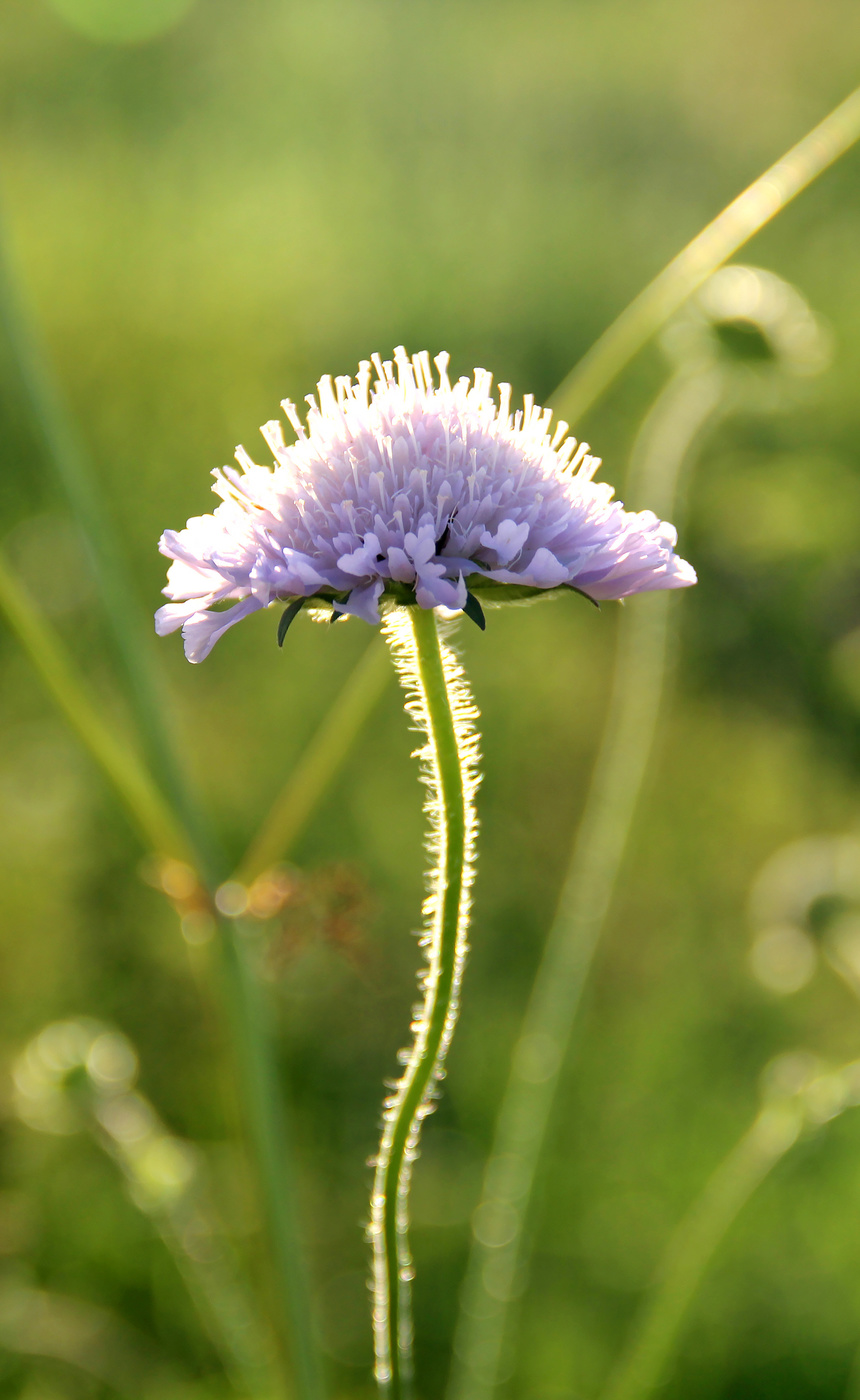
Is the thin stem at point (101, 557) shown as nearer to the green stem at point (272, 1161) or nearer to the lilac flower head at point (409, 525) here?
the green stem at point (272, 1161)

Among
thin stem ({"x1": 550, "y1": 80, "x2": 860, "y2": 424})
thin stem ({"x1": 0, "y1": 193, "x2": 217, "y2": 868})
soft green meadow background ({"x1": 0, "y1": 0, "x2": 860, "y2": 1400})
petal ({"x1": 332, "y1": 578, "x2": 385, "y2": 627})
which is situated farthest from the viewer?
soft green meadow background ({"x1": 0, "y1": 0, "x2": 860, "y2": 1400})

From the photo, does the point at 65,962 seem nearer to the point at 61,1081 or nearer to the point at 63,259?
the point at 61,1081

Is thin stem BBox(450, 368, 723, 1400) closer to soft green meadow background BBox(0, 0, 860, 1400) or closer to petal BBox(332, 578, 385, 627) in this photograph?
soft green meadow background BBox(0, 0, 860, 1400)

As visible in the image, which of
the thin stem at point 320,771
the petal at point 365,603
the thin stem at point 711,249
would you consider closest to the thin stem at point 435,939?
the petal at point 365,603

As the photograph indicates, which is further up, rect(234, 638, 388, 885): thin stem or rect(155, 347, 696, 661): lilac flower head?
rect(234, 638, 388, 885): thin stem

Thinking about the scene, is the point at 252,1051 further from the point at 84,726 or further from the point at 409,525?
the point at 409,525

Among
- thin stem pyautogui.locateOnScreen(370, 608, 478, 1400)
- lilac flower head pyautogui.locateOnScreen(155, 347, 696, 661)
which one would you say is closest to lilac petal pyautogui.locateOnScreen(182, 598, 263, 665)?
lilac flower head pyautogui.locateOnScreen(155, 347, 696, 661)

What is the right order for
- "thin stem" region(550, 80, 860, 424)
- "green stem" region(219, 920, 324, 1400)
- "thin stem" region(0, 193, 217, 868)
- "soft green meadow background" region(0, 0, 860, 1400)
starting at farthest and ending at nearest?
"soft green meadow background" region(0, 0, 860, 1400)
"thin stem" region(550, 80, 860, 424)
"thin stem" region(0, 193, 217, 868)
"green stem" region(219, 920, 324, 1400)
